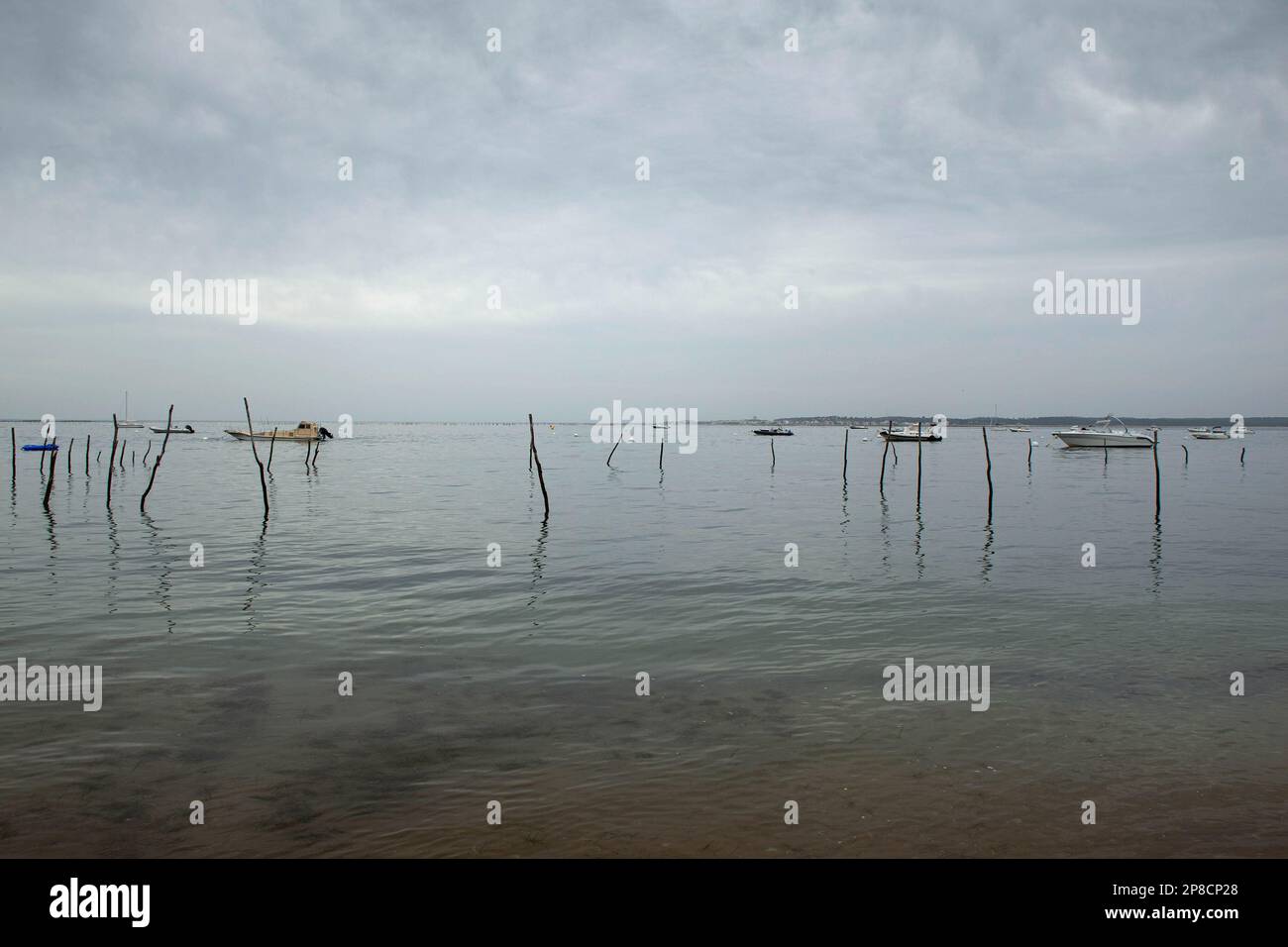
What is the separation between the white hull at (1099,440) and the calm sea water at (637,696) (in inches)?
2551

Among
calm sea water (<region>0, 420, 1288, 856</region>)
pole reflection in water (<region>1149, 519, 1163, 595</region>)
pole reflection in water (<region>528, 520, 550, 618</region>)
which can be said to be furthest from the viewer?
pole reflection in water (<region>1149, 519, 1163, 595</region>)

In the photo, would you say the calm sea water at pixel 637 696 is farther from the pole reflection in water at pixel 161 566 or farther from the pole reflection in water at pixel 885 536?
the pole reflection in water at pixel 885 536

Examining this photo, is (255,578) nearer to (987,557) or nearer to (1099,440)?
(987,557)

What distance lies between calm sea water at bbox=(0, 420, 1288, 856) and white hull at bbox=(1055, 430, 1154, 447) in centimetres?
6479

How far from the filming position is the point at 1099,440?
279 ft

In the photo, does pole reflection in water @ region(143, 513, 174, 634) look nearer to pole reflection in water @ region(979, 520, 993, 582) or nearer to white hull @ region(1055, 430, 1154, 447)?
pole reflection in water @ region(979, 520, 993, 582)

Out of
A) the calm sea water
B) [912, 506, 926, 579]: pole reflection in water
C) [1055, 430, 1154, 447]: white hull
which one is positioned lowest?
the calm sea water

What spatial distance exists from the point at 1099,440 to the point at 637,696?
89.7 m

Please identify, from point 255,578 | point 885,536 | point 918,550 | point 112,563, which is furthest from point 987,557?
point 112,563

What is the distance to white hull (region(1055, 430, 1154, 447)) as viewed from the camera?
272 feet

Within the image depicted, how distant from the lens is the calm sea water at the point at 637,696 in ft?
21.9

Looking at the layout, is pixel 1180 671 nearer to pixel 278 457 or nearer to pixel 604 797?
pixel 604 797

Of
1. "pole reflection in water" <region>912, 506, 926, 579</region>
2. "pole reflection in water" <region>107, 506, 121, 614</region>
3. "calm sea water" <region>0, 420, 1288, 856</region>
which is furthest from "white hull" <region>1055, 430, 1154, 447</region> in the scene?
"pole reflection in water" <region>107, 506, 121, 614</region>
